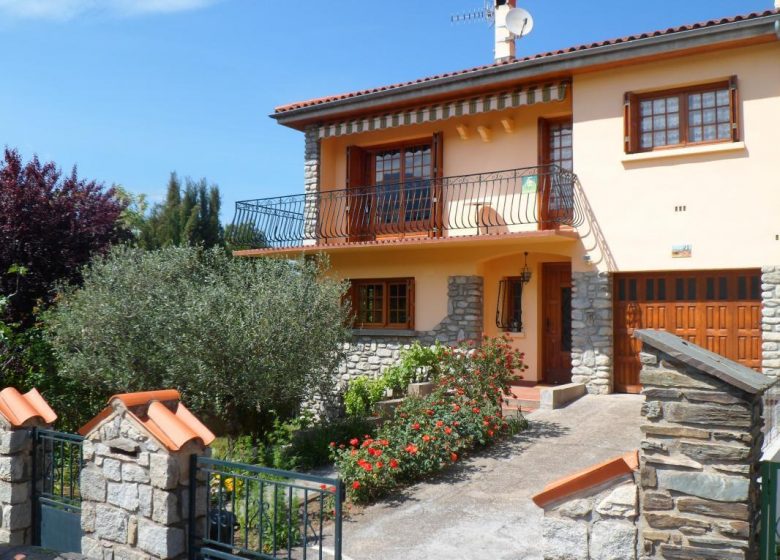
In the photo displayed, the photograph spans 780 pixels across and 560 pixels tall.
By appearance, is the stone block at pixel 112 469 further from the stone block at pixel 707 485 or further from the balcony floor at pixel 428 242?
the balcony floor at pixel 428 242

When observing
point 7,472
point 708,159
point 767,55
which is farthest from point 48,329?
point 767,55

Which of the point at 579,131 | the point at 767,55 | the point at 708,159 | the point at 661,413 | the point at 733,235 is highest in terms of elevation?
the point at 767,55

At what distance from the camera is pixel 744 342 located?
10758 mm

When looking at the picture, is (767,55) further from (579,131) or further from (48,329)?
(48,329)

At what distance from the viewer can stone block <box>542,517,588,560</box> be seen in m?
4.16

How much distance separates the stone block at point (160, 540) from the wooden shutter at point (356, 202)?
10.5m

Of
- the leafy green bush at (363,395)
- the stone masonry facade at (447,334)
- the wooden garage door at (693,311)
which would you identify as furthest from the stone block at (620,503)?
the stone masonry facade at (447,334)

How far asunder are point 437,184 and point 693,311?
5662 mm

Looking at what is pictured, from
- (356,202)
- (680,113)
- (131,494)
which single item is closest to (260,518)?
(131,494)

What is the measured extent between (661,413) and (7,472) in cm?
557

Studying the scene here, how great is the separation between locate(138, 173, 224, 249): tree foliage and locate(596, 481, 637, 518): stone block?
24200 millimetres

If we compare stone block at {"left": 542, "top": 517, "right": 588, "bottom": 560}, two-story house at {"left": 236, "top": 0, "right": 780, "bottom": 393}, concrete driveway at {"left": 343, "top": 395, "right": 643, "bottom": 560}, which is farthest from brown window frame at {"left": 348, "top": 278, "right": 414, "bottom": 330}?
stone block at {"left": 542, "top": 517, "right": 588, "bottom": 560}

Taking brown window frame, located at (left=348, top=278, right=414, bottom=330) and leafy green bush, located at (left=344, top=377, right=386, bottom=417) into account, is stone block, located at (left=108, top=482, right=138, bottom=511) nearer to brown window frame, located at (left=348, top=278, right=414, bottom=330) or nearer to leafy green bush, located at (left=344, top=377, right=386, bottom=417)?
leafy green bush, located at (left=344, top=377, right=386, bottom=417)

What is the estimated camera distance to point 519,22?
1414 cm
